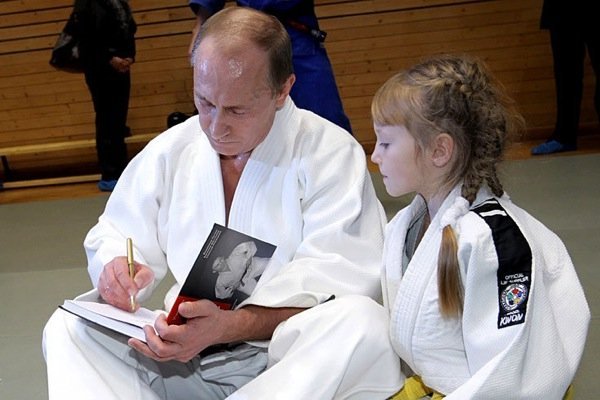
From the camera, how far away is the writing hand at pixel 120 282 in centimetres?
187

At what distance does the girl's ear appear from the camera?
5.36 ft

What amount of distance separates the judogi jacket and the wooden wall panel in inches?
179

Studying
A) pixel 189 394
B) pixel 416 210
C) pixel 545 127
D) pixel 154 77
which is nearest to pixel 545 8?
pixel 545 127

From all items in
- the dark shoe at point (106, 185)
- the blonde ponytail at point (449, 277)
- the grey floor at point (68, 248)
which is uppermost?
the blonde ponytail at point (449, 277)

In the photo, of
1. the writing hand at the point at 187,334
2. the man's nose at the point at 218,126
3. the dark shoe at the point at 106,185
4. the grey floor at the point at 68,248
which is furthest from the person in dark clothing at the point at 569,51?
the writing hand at the point at 187,334

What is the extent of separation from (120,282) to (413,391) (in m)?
0.75

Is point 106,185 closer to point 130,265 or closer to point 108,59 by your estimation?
point 108,59

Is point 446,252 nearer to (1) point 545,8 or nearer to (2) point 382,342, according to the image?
(2) point 382,342

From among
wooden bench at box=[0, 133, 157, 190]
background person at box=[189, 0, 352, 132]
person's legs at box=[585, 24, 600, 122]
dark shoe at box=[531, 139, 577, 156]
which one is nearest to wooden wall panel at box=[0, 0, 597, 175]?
wooden bench at box=[0, 133, 157, 190]

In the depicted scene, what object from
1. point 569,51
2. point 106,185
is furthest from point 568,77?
point 106,185

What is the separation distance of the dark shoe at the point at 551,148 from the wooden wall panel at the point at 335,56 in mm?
802

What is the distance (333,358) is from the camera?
1.64m

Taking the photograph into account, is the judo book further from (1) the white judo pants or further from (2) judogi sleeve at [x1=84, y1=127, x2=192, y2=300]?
(2) judogi sleeve at [x1=84, y1=127, x2=192, y2=300]

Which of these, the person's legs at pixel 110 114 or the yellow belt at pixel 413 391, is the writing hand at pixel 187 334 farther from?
the person's legs at pixel 110 114
